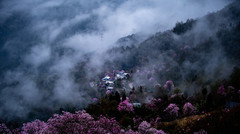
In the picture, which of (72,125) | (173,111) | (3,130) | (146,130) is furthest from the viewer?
(173,111)

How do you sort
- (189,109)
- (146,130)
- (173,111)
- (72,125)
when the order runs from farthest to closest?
(173,111), (189,109), (146,130), (72,125)

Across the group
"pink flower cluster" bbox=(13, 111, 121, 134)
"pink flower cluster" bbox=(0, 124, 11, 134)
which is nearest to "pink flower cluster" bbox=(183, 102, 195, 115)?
"pink flower cluster" bbox=(13, 111, 121, 134)

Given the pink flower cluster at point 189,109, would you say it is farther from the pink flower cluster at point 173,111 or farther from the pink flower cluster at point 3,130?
the pink flower cluster at point 3,130

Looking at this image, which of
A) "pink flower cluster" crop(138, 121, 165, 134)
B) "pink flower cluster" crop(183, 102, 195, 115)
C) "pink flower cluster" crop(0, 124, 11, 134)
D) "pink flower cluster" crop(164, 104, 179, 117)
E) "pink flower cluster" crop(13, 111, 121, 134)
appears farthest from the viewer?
"pink flower cluster" crop(164, 104, 179, 117)

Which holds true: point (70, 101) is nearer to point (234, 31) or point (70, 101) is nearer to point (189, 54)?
point (189, 54)

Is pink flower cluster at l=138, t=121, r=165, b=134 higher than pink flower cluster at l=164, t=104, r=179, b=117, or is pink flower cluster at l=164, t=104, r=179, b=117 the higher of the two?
pink flower cluster at l=164, t=104, r=179, b=117

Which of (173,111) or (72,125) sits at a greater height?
(173,111)

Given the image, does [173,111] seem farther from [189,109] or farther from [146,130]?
[146,130]

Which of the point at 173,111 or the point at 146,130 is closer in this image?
the point at 146,130

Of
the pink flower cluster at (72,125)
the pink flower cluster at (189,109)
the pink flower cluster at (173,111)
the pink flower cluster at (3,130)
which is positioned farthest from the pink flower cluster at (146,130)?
the pink flower cluster at (189,109)

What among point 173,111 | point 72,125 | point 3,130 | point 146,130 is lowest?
point 146,130

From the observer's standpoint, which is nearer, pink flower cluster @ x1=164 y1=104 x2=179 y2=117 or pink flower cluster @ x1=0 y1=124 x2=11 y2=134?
pink flower cluster @ x1=0 y1=124 x2=11 y2=134

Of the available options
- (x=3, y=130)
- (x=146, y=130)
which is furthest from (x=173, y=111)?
(x=3, y=130)

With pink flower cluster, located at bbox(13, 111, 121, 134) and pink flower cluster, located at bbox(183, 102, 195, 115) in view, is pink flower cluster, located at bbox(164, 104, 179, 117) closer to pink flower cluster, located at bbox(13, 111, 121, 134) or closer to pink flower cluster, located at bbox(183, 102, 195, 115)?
pink flower cluster, located at bbox(183, 102, 195, 115)
